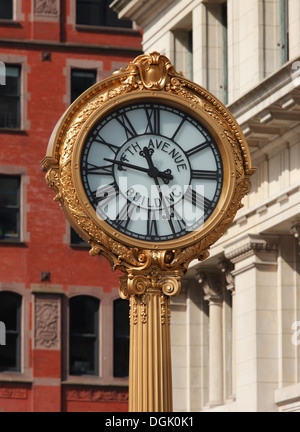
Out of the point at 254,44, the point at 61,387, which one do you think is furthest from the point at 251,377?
the point at 61,387

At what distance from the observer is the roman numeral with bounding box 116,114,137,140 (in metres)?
6.16

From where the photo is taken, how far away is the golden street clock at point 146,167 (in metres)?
6.06

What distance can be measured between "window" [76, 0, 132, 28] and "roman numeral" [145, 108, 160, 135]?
36.2 m

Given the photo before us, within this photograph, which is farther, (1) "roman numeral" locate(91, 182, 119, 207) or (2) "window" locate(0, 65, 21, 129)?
(2) "window" locate(0, 65, 21, 129)

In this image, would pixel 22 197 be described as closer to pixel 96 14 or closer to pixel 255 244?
pixel 96 14

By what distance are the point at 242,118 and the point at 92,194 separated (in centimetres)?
1781

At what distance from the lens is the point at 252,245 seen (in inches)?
995

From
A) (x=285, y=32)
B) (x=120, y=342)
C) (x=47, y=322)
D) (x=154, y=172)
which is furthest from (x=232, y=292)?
(x=154, y=172)

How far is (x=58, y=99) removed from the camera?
4088 cm

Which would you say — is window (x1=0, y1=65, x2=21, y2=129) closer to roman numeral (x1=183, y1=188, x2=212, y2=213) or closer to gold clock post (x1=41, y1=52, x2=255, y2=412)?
gold clock post (x1=41, y1=52, x2=255, y2=412)

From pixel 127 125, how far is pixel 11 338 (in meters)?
33.5

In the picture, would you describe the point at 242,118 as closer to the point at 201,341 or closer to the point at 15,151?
the point at 201,341

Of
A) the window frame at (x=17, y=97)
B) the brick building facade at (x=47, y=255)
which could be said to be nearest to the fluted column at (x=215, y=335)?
the brick building facade at (x=47, y=255)

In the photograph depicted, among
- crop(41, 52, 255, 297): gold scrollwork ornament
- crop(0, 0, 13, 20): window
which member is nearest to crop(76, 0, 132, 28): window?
crop(0, 0, 13, 20): window
